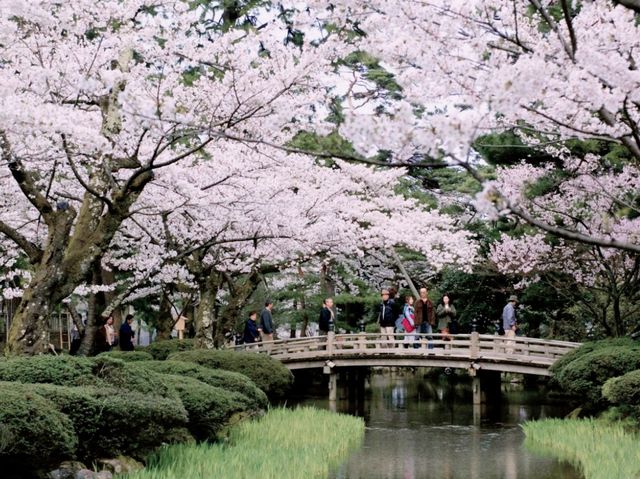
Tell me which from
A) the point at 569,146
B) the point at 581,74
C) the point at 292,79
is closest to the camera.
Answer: the point at 581,74

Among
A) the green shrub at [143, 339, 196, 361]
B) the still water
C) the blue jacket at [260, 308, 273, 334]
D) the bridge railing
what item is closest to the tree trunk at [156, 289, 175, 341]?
the bridge railing

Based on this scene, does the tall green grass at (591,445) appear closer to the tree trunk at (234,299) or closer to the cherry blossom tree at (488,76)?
the cherry blossom tree at (488,76)

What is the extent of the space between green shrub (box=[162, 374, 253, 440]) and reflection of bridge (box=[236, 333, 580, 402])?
9017 millimetres

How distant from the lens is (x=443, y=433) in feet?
51.1

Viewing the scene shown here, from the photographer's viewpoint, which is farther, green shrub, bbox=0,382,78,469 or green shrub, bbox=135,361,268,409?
green shrub, bbox=135,361,268,409

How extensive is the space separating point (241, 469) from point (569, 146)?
903 centimetres

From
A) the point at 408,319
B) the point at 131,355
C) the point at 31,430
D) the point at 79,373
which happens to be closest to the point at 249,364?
the point at 131,355

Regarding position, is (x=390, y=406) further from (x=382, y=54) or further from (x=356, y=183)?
(x=382, y=54)

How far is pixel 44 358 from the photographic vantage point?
32.2 ft

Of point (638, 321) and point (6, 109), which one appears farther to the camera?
point (638, 321)

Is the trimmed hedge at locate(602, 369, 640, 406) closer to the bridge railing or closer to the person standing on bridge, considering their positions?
the bridge railing

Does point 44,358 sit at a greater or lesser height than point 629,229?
lesser

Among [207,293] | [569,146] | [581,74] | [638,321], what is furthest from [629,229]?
[581,74]

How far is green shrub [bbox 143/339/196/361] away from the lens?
1935 cm
